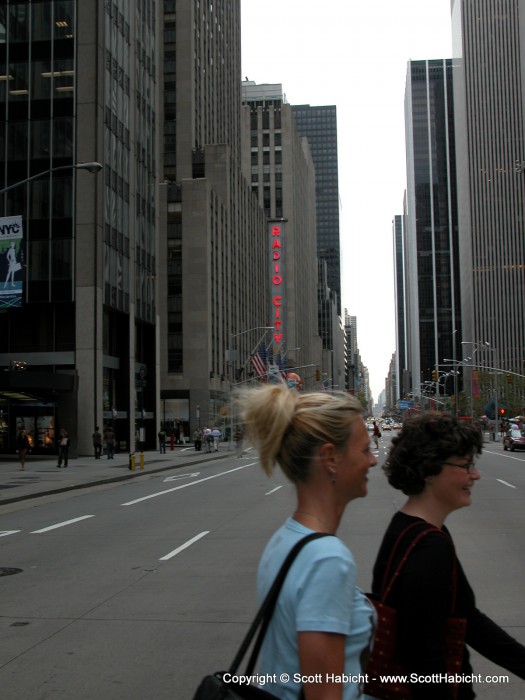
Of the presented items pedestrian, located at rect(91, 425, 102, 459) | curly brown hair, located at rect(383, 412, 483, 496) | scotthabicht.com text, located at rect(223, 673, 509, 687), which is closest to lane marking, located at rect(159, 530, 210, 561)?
curly brown hair, located at rect(383, 412, 483, 496)

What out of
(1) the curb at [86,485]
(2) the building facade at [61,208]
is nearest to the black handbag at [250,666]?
(1) the curb at [86,485]

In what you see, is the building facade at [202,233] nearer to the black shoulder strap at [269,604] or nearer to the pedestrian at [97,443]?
the pedestrian at [97,443]

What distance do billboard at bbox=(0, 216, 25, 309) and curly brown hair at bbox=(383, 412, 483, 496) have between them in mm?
17598

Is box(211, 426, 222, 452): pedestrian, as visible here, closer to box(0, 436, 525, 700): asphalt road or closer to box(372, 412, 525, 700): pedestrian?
box(0, 436, 525, 700): asphalt road

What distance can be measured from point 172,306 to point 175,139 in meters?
22.5

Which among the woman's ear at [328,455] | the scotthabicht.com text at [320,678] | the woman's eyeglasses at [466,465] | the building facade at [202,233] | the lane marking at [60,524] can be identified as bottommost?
the lane marking at [60,524]

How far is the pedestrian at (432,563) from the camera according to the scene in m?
2.40

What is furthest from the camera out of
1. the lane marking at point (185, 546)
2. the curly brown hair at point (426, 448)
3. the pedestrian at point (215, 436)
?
the pedestrian at point (215, 436)

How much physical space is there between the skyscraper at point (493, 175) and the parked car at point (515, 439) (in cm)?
10521

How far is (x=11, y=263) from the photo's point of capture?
62.6 feet

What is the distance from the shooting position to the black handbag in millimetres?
1884

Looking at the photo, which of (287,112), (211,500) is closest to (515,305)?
(287,112)

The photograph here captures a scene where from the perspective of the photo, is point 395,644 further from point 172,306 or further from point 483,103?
point 483,103

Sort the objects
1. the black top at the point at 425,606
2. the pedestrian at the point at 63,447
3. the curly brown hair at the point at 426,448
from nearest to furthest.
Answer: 1. the black top at the point at 425,606
2. the curly brown hair at the point at 426,448
3. the pedestrian at the point at 63,447
